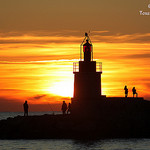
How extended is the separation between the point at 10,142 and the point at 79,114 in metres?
7.92

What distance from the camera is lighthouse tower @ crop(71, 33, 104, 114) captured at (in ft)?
154

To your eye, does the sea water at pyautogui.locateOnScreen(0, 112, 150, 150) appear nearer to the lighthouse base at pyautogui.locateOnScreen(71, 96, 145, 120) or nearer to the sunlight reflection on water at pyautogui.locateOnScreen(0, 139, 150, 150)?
the sunlight reflection on water at pyautogui.locateOnScreen(0, 139, 150, 150)

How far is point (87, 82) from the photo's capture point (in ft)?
154

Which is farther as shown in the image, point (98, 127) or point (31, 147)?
point (98, 127)

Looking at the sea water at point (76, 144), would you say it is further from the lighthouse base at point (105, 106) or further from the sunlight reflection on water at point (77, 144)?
the lighthouse base at point (105, 106)

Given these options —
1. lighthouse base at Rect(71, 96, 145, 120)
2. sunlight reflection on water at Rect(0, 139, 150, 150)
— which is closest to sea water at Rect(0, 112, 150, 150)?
sunlight reflection on water at Rect(0, 139, 150, 150)

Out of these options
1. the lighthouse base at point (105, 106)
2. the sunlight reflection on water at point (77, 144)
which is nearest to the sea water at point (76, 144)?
the sunlight reflection on water at point (77, 144)

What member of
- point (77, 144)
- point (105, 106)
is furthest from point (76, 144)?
point (105, 106)

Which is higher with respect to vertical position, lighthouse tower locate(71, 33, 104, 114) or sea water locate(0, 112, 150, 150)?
lighthouse tower locate(71, 33, 104, 114)

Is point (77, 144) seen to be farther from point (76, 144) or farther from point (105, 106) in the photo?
point (105, 106)

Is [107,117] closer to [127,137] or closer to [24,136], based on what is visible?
[127,137]

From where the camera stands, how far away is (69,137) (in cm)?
4438

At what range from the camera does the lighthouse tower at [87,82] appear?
154ft

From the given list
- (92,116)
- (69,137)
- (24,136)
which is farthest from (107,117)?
(24,136)
